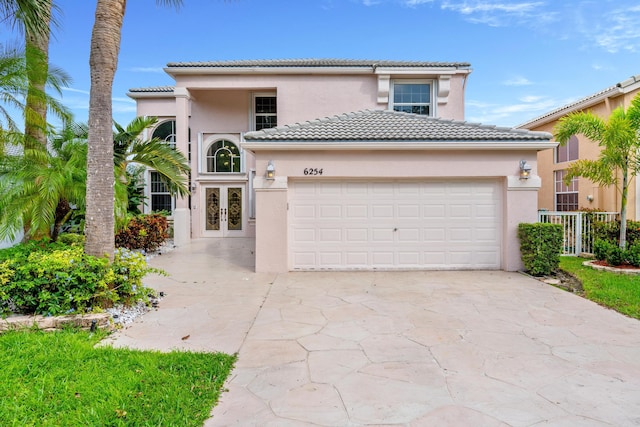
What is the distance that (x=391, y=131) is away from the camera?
10.3 meters

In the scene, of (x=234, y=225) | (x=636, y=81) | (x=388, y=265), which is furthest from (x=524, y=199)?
(x=234, y=225)

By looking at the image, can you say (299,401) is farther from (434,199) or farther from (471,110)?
(471,110)

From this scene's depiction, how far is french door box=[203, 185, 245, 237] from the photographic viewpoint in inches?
699

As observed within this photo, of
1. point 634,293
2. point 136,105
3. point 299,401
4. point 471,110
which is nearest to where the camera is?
point 299,401

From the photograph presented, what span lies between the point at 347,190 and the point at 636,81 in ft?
40.4

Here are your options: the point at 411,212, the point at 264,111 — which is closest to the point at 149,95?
the point at 264,111

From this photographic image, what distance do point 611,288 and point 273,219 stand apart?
327 inches

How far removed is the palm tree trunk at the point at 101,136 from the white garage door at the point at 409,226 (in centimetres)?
506

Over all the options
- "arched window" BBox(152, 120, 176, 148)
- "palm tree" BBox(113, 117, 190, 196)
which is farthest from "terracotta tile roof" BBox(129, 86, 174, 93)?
"palm tree" BBox(113, 117, 190, 196)

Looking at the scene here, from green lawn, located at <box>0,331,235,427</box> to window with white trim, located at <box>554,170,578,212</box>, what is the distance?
18.5 meters

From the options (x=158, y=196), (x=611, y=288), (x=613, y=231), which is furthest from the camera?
(x=158, y=196)

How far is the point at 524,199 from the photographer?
394 inches

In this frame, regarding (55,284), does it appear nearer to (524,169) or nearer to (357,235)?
(357,235)

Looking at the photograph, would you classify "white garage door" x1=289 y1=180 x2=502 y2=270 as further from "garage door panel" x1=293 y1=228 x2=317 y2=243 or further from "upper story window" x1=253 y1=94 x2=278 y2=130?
"upper story window" x1=253 y1=94 x2=278 y2=130
